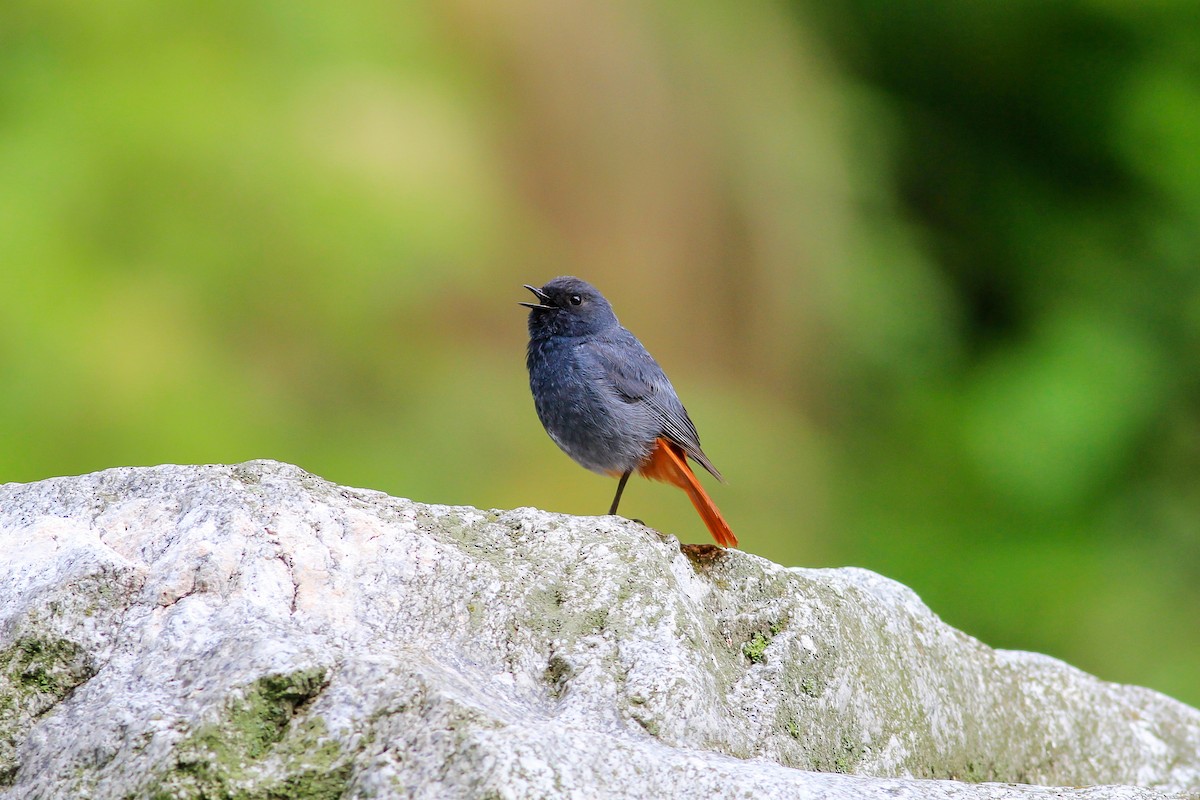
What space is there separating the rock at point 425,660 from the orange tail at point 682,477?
2.45ft

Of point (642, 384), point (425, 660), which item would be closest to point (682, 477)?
point (642, 384)

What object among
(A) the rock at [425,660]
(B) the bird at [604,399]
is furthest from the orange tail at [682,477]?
(A) the rock at [425,660]

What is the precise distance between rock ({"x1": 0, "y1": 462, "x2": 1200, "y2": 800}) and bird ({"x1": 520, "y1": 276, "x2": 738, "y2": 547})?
3.63ft

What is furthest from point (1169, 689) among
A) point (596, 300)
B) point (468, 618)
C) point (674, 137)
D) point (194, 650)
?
point (194, 650)

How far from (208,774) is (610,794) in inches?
26.4

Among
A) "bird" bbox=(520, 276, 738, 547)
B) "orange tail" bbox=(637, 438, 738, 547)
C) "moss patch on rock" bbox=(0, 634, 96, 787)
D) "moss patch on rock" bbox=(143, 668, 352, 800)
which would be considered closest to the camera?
"moss patch on rock" bbox=(143, 668, 352, 800)

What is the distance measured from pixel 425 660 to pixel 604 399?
2.06m

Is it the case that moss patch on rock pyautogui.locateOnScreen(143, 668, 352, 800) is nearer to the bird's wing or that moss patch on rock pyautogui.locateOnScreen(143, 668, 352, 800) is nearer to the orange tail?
the orange tail

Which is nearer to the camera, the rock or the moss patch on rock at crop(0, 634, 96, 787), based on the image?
the rock

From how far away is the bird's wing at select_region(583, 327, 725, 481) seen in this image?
13.9 ft

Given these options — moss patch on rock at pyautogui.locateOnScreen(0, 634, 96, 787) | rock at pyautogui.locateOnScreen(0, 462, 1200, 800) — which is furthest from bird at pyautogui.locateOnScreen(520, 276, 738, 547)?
moss patch on rock at pyautogui.locateOnScreen(0, 634, 96, 787)

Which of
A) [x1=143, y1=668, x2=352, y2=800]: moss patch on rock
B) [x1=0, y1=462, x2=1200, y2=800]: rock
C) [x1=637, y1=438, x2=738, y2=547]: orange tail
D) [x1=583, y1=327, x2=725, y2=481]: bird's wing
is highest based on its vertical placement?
[x1=583, y1=327, x2=725, y2=481]: bird's wing

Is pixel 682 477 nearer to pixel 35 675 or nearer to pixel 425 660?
pixel 425 660

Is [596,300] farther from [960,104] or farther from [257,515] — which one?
[960,104]
